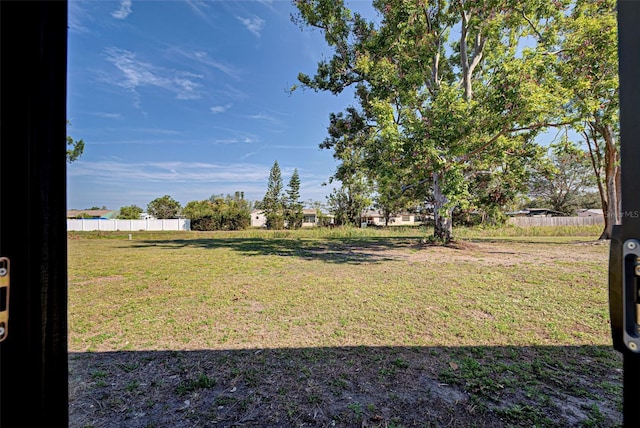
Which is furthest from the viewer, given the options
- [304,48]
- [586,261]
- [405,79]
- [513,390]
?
[405,79]

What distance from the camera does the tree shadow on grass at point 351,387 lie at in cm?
143

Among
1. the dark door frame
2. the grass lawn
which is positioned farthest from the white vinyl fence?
the dark door frame

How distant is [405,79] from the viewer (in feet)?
23.2

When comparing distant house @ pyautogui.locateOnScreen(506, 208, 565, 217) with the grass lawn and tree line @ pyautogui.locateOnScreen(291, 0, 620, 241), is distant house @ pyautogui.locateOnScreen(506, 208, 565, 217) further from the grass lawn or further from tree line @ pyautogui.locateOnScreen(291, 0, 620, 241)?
the grass lawn

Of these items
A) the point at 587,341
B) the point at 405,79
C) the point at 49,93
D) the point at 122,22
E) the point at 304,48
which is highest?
the point at 304,48

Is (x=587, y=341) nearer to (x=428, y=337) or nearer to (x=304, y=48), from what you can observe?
(x=428, y=337)

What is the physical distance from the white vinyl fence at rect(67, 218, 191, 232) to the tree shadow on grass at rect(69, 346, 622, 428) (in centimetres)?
2037

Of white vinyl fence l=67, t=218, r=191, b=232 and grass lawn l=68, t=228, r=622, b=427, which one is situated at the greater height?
white vinyl fence l=67, t=218, r=191, b=232

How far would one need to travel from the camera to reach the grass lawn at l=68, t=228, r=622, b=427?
1495mm

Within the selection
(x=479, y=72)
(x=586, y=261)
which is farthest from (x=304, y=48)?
(x=586, y=261)

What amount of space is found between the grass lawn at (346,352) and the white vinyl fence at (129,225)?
18602 millimetres

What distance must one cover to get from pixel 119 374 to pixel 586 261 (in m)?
7.98

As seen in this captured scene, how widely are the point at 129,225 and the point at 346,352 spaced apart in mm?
25055

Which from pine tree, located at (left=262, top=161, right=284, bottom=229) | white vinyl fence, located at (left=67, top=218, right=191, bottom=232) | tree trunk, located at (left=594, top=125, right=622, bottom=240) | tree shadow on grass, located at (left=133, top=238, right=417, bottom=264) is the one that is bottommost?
tree shadow on grass, located at (left=133, top=238, right=417, bottom=264)
